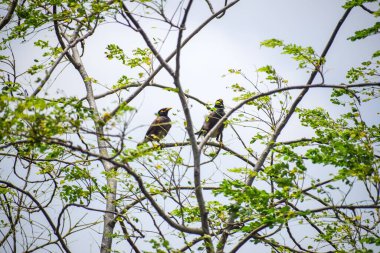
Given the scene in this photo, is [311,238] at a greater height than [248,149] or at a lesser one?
lesser

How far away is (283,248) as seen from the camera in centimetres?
490

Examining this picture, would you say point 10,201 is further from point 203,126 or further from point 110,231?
point 203,126

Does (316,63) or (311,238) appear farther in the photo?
(311,238)

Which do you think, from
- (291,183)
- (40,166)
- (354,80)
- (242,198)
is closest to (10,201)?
(40,166)

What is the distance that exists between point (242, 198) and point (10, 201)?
4.27 metres

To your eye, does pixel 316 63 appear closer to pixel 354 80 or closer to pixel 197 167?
pixel 354 80

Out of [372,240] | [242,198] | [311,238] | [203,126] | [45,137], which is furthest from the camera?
[203,126]

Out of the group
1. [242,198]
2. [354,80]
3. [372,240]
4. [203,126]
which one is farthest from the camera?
[203,126]

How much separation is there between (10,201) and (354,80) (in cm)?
585

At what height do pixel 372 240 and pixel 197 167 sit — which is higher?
pixel 197 167

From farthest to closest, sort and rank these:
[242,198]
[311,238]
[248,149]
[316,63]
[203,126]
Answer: [203,126] → [248,149] → [311,238] → [316,63] → [242,198]

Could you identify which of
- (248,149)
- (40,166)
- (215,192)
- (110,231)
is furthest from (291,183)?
(40,166)

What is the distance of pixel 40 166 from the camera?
19.7 ft

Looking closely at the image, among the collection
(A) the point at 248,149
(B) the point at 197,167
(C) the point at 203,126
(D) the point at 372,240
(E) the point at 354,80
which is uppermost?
(C) the point at 203,126
